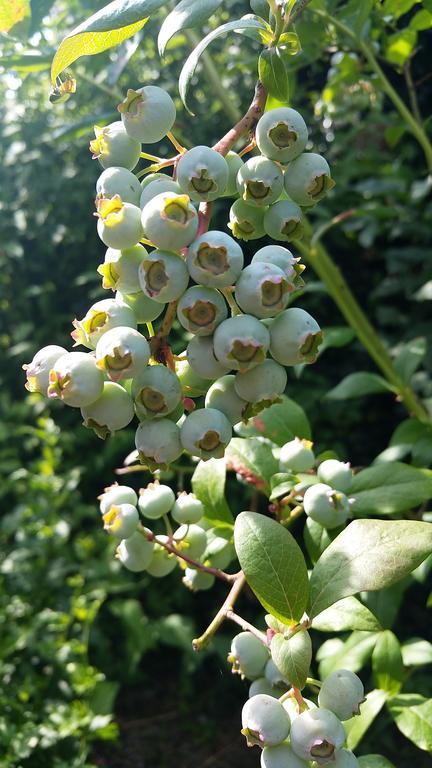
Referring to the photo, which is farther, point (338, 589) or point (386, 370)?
point (386, 370)

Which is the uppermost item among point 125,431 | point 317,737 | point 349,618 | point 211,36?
point 211,36

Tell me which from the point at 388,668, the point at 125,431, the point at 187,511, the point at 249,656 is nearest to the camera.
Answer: the point at 249,656

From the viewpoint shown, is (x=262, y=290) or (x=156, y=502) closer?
(x=262, y=290)

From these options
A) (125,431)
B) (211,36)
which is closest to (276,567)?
(211,36)

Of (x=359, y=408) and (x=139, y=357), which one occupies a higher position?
(x=139, y=357)

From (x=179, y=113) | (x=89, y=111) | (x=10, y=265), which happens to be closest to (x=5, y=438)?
(x=10, y=265)

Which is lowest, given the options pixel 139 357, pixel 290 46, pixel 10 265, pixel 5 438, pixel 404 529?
pixel 5 438

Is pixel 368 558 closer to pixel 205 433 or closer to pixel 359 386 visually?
pixel 205 433

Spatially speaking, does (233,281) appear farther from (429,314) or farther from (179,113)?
(179,113)

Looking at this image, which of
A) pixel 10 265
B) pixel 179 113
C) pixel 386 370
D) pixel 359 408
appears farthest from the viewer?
pixel 10 265
